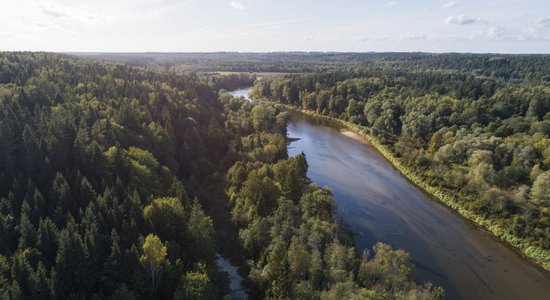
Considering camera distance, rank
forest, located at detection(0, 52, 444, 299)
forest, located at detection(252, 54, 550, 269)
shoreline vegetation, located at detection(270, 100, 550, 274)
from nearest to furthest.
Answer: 1. forest, located at detection(0, 52, 444, 299)
2. shoreline vegetation, located at detection(270, 100, 550, 274)
3. forest, located at detection(252, 54, 550, 269)

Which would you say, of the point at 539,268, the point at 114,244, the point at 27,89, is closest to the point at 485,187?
the point at 539,268

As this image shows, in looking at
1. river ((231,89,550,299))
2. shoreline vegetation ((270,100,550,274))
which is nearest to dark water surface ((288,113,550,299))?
river ((231,89,550,299))

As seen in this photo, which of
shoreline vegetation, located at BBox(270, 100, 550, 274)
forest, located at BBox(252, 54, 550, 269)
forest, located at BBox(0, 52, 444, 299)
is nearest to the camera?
forest, located at BBox(0, 52, 444, 299)

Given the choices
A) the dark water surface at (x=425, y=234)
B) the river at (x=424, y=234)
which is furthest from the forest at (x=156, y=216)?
the dark water surface at (x=425, y=234)

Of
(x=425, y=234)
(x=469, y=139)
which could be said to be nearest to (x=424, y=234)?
(x=425, y=234)

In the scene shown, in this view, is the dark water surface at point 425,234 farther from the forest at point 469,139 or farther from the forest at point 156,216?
the forest at point 156,216

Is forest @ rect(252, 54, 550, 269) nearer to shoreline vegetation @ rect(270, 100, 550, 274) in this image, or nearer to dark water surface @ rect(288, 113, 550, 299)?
shoreline vegetation @ rect(270, 100, 550, 274)

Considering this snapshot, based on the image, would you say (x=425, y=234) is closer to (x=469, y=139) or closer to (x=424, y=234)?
(x=424, y=234)
